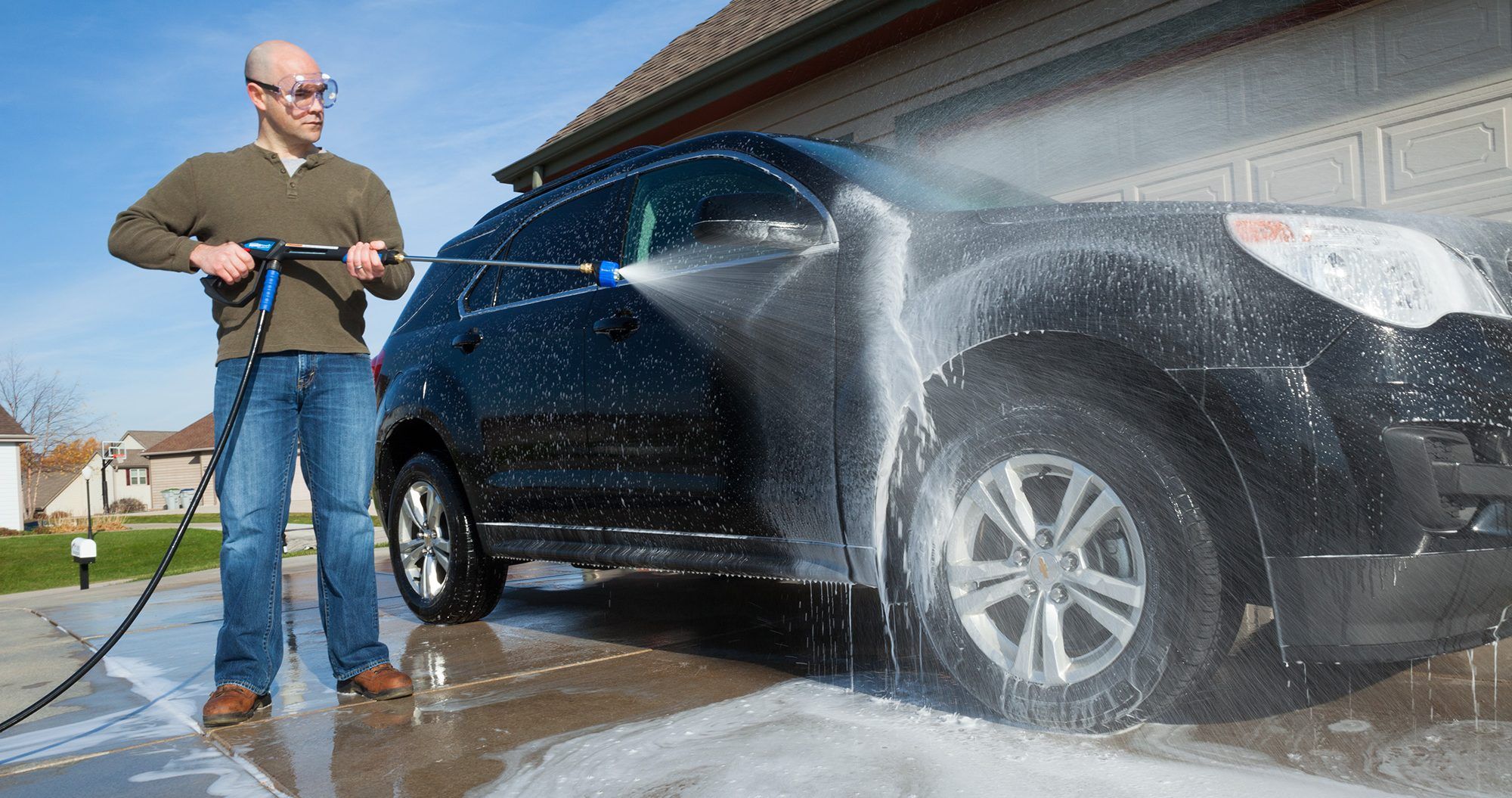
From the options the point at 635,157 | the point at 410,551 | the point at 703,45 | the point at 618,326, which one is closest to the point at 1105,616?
the point at 618,326

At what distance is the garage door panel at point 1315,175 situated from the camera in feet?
18.7

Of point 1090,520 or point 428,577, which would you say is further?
point 428,577

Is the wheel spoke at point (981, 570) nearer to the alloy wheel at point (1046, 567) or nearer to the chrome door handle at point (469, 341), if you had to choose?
the alloy wheel at point (1046, 567)

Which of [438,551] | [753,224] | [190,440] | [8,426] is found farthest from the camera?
[190,440]

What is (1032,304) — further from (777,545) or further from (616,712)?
(616,712)

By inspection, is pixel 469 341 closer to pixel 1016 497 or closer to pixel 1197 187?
pixel 1016 497

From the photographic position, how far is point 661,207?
13.1 feet

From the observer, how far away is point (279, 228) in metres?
3.45

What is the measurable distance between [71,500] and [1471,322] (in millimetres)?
76586

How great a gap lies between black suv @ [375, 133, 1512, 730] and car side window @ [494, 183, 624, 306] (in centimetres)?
4

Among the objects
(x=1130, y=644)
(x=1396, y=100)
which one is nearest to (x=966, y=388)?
(x=1130, y=644)

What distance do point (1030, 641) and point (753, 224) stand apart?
4.53ft

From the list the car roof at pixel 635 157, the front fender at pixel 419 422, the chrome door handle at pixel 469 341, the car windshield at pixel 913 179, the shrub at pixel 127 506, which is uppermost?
the car roof at pixel 635 157

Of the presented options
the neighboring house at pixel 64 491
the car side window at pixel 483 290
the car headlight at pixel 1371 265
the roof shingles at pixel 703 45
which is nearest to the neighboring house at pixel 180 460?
the neighboring house at pixel 64 491
